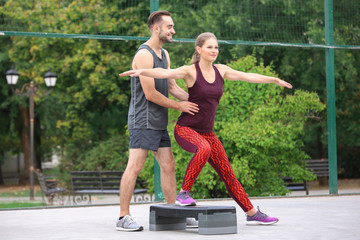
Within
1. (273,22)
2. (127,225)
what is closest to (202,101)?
(127,225)

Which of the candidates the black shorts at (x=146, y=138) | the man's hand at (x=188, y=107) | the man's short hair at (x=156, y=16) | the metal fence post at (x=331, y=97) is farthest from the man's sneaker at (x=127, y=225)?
the metal fence post at (x=331, y=97)

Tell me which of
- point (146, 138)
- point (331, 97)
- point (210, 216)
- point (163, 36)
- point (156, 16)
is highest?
point (156, 16)

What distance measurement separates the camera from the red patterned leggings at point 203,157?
5.38 metres

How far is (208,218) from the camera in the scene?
17.1 ft

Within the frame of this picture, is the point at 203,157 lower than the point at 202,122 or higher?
lower

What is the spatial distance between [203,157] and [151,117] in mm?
702

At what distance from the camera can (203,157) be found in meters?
5.36

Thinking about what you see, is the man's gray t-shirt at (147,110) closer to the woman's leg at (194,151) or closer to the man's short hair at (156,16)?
the man's short hair at (156,16)

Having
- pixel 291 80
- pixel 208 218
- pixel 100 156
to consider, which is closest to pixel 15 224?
pixel 208 218

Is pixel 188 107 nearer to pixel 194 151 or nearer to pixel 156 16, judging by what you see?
pixel 194 151

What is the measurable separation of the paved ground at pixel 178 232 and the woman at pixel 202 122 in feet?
1.12

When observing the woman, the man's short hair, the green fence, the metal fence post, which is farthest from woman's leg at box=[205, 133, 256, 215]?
the metal fence post

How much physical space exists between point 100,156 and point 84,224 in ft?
48.7

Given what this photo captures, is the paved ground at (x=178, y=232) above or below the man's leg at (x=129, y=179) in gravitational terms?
below
